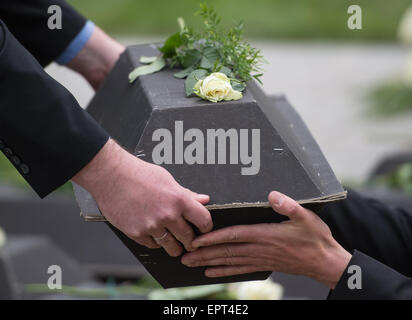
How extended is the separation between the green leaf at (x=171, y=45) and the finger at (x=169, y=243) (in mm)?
449

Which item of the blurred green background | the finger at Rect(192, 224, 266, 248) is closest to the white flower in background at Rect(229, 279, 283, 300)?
the finger at Rect(192, 224, 266, 248)

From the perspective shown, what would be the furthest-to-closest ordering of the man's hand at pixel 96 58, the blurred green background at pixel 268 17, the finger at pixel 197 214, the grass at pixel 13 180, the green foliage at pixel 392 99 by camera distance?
the blurred green background at pixel 268 17 < the green foliage at pixel 392 99 < the grass at pixel 13 180 < the man's hand at pixel 96 58 < the finger at pixel 197 214

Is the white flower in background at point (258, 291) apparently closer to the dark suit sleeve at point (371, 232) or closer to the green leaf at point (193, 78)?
the dark suit sleeve at point (371, 232)

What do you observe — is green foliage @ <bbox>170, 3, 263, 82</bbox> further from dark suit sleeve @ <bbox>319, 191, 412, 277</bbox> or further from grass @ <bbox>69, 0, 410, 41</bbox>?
grass @ <bbox>69, 0, 410, 41</bbox>

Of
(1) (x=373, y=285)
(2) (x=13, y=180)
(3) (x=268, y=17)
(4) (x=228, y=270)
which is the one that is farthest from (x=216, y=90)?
(3) (x=268, y=17)

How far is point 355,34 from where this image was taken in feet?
22.2

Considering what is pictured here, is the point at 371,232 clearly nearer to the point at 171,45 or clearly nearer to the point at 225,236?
the point at 225,236

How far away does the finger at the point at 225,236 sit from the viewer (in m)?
1.50

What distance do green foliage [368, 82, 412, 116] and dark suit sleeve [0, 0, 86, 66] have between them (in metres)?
3.49

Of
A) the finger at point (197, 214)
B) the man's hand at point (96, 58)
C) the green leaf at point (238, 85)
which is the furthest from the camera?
the man's hand at point (96, 58)

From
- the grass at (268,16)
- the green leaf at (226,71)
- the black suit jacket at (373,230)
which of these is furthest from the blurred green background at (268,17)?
the green leaf at (226,71)

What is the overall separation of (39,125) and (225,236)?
43cm

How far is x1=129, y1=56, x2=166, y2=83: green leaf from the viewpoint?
166 centimetres

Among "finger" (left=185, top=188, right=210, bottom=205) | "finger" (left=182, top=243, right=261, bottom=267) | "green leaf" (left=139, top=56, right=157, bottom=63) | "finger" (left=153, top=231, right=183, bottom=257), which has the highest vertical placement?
"green leaf" (left=139, top=56, right=157, bottom=63)
